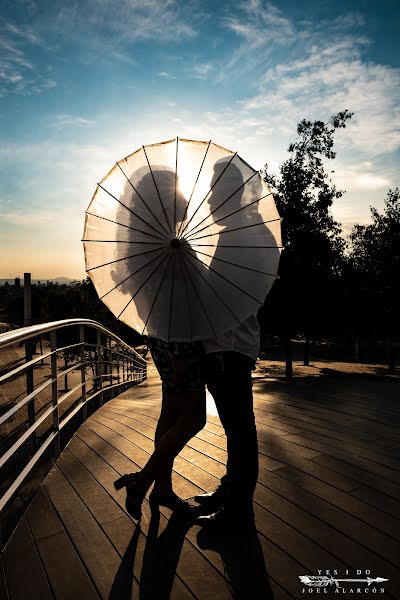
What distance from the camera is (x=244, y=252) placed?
219cm

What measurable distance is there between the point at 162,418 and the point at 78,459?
49.2 inches

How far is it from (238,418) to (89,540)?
1.00m

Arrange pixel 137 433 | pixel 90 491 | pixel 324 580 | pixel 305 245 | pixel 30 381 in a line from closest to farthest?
pixel 324 580 → pixel 90 491 → pixel 137 433 → pixel 30 381 → pixel 305 245

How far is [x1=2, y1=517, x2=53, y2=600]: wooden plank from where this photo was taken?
177 cm

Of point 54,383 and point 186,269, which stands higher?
point 186,269

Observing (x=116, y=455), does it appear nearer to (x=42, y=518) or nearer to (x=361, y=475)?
(x=42, y=518)

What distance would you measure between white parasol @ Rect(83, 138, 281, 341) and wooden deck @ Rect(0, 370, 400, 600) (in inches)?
42.7

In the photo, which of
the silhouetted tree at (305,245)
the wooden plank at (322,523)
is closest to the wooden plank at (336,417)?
the wooden plank at (322,523)

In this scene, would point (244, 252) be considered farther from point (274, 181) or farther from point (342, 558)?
point (274, 181)

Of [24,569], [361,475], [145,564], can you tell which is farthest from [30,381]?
[361,475]

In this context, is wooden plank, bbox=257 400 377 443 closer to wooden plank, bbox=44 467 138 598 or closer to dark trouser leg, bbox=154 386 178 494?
dark trouser leg, bbox=154 386 178 494

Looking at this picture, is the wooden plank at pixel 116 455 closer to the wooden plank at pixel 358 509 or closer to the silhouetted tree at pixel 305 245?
the wooden plank at pixel 358 509

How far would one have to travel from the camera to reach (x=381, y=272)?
77.1 ft

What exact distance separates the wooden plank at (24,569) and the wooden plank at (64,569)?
3cm
